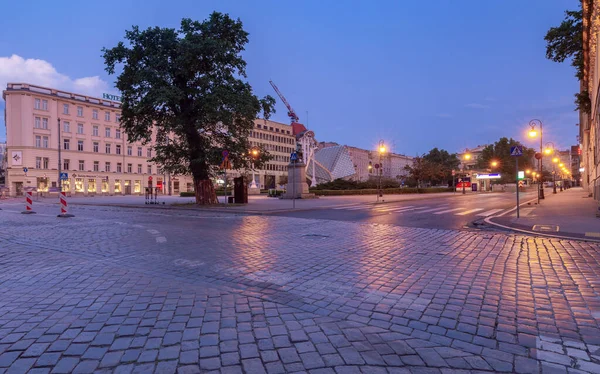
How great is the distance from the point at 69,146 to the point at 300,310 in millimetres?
77135

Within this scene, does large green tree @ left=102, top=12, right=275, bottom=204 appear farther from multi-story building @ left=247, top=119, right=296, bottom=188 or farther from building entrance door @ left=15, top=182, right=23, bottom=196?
multi-story building @ left=247, top=119, right=296, bottom=188

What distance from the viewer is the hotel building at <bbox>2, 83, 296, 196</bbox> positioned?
60062 millimetres

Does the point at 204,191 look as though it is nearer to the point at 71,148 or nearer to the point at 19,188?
the point at 19,188

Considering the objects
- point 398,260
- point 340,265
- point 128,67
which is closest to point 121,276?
point 340,265

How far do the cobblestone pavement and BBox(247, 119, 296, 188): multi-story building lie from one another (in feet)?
308

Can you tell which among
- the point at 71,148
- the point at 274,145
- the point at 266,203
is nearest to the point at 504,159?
the point at 274,145

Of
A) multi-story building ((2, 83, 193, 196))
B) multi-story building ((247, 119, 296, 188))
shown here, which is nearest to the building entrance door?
multi-story building ((2, 83, 193, 196))

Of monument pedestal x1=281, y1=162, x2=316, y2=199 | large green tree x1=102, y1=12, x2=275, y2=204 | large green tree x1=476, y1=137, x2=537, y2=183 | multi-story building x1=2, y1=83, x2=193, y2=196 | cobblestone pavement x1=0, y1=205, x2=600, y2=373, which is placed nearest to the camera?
cobblestone pavement x1=0, y1=205, x2=600, y2=373

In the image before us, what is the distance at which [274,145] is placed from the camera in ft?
370

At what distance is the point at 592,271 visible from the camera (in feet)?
18.8

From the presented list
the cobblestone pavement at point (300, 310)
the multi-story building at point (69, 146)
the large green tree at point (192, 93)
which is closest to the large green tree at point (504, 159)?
the multi-story building at point (69, 146)

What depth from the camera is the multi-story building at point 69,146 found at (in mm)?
60062

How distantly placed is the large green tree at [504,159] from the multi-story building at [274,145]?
6032cm

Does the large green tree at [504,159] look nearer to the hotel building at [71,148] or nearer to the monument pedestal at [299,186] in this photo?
the hotel building at [71,148]
